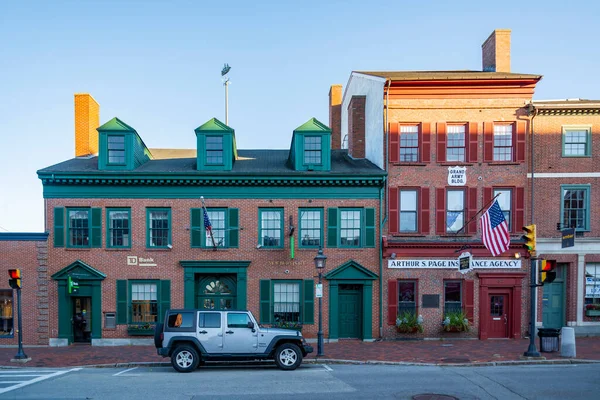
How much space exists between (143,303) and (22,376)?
261 inches

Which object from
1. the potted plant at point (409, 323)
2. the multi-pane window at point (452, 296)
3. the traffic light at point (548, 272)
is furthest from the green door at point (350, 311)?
the traffic light at point (548, 272)

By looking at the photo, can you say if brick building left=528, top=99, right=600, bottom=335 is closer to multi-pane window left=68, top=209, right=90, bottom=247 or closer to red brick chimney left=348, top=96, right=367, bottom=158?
red brick chimney left=348, top=96, right=367, bottom=158

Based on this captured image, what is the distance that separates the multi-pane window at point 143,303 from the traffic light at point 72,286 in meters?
2.25

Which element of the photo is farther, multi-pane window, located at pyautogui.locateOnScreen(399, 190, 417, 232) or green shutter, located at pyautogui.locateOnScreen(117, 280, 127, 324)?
multi-pane window, located at pyautogui.locateOnScreen(399, 190, 417, 232)

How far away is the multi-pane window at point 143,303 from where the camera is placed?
20125 mm

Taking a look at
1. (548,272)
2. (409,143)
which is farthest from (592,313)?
(409,143)

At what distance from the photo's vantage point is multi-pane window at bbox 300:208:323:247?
808 inches

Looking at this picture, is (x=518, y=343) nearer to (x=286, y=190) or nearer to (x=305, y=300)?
(x=305, y=300)

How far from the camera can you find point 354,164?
72.4 ft

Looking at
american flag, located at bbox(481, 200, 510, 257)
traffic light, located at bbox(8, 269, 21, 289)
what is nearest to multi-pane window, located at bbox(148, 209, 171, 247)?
traffic light, located at bbox(8, 269, 21, 289)

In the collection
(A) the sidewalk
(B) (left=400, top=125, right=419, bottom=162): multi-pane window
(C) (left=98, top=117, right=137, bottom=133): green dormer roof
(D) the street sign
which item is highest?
(C) (left=98, top=117, right=137, bottom=133): green dormer roof

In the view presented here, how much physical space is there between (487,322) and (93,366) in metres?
16.1

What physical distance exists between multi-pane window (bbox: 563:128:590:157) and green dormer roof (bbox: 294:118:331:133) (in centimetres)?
1074

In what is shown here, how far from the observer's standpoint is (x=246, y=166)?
2166 centimetres
